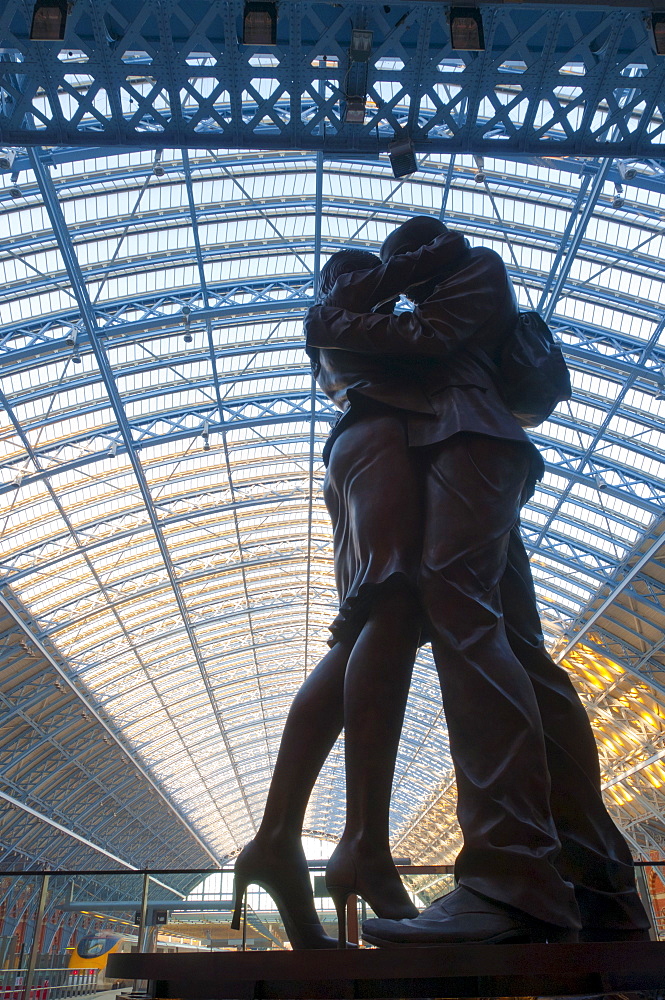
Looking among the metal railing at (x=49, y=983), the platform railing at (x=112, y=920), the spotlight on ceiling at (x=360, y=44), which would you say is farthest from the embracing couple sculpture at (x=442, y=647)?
the spotlight on ceiling at (x=360, y=44)

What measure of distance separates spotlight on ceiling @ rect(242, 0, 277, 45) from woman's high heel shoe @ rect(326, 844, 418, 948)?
33.6ft

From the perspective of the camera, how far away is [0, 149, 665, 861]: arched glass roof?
784 inches

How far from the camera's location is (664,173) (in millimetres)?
17359

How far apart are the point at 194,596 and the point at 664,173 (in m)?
24.3

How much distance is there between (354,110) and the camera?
11789 mm

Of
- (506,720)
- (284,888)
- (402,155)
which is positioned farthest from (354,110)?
(284,888)

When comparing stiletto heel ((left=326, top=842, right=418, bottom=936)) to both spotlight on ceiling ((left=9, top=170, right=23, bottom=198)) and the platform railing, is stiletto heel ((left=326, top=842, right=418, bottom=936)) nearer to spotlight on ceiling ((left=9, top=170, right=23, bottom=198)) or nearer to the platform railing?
the platform railing

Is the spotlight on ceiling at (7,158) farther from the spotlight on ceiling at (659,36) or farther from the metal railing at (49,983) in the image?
the metal railing at (49,983)

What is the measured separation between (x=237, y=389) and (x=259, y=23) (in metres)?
16.1

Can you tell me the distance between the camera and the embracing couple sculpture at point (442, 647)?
9.37 feet

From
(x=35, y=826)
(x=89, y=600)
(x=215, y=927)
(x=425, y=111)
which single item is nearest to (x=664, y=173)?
(x=425, y=111)

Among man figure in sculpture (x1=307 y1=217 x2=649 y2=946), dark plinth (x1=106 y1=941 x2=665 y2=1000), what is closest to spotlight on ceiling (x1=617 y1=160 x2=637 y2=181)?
man figure in sculpture (x1=307 y1=217 x2=649 y2=946)

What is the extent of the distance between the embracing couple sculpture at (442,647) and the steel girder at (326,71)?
8.74 m

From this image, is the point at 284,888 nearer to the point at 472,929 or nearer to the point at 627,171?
the point at 472,929
